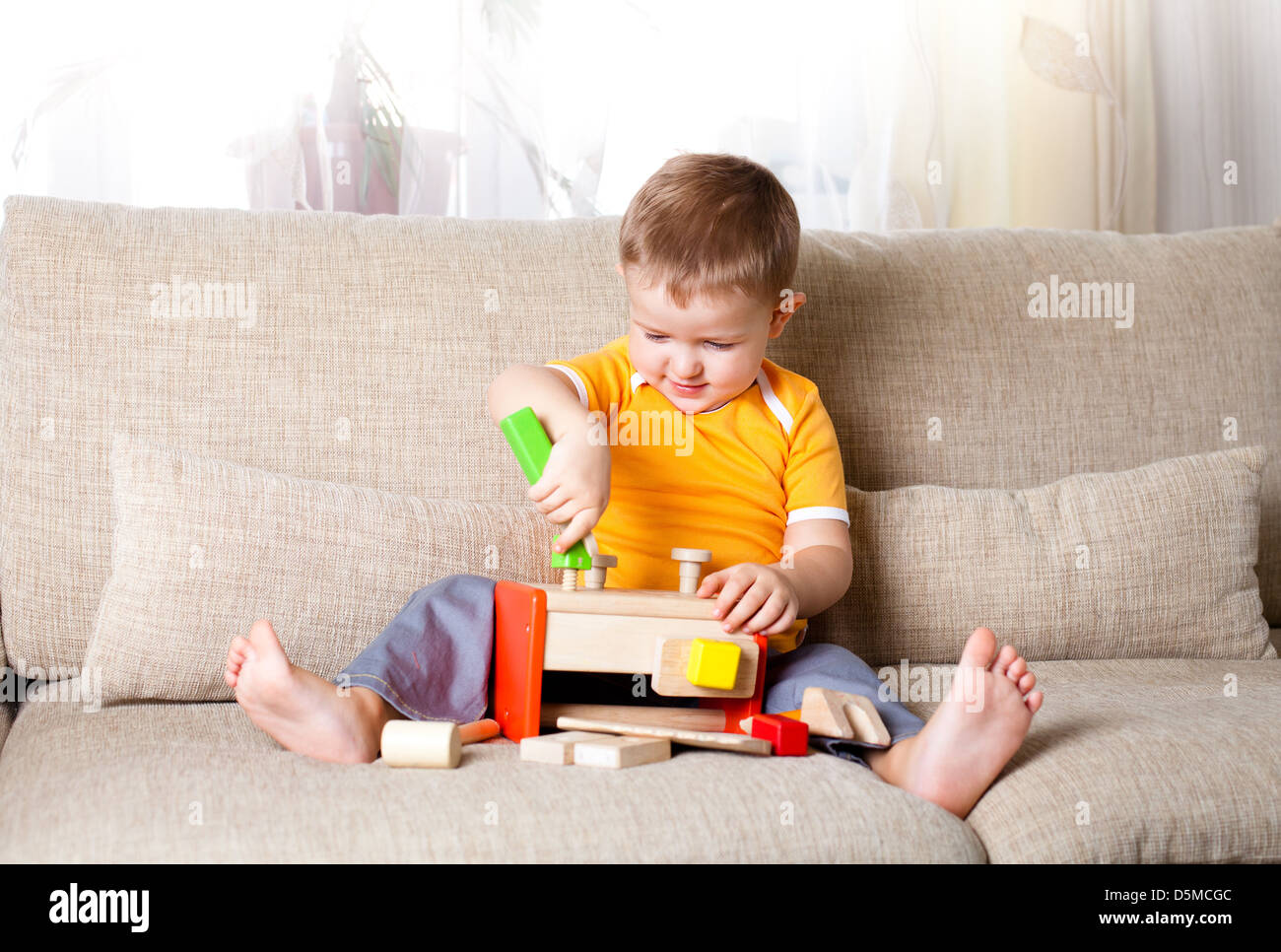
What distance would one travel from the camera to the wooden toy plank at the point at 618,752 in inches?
37.6

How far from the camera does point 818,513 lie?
51.6 inches

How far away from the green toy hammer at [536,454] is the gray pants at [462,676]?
0.09m

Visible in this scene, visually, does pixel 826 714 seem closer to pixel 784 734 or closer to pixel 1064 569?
pixel 784 734

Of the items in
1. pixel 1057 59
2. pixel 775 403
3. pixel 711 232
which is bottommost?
Result: pixel 775 403

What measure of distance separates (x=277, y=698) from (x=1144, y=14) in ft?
7.39

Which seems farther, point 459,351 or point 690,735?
point 459,351

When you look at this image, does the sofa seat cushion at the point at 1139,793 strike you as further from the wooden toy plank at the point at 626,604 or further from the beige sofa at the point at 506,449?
the wooden toy plank at the point at 626,604

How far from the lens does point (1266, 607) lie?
1.66 meters

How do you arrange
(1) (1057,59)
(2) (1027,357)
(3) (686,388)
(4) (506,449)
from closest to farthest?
(3) (686,388)
(4) (506,449)
(2) (1027,357)
(1) (1057,59)

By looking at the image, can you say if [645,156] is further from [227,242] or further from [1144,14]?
[1144,14]

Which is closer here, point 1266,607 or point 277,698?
point 277,698

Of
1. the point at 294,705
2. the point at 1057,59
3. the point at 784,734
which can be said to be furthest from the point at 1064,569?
the point at 1057,59

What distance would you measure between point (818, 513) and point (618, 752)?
18.2 inches

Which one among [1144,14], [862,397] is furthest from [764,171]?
[1144,14]
